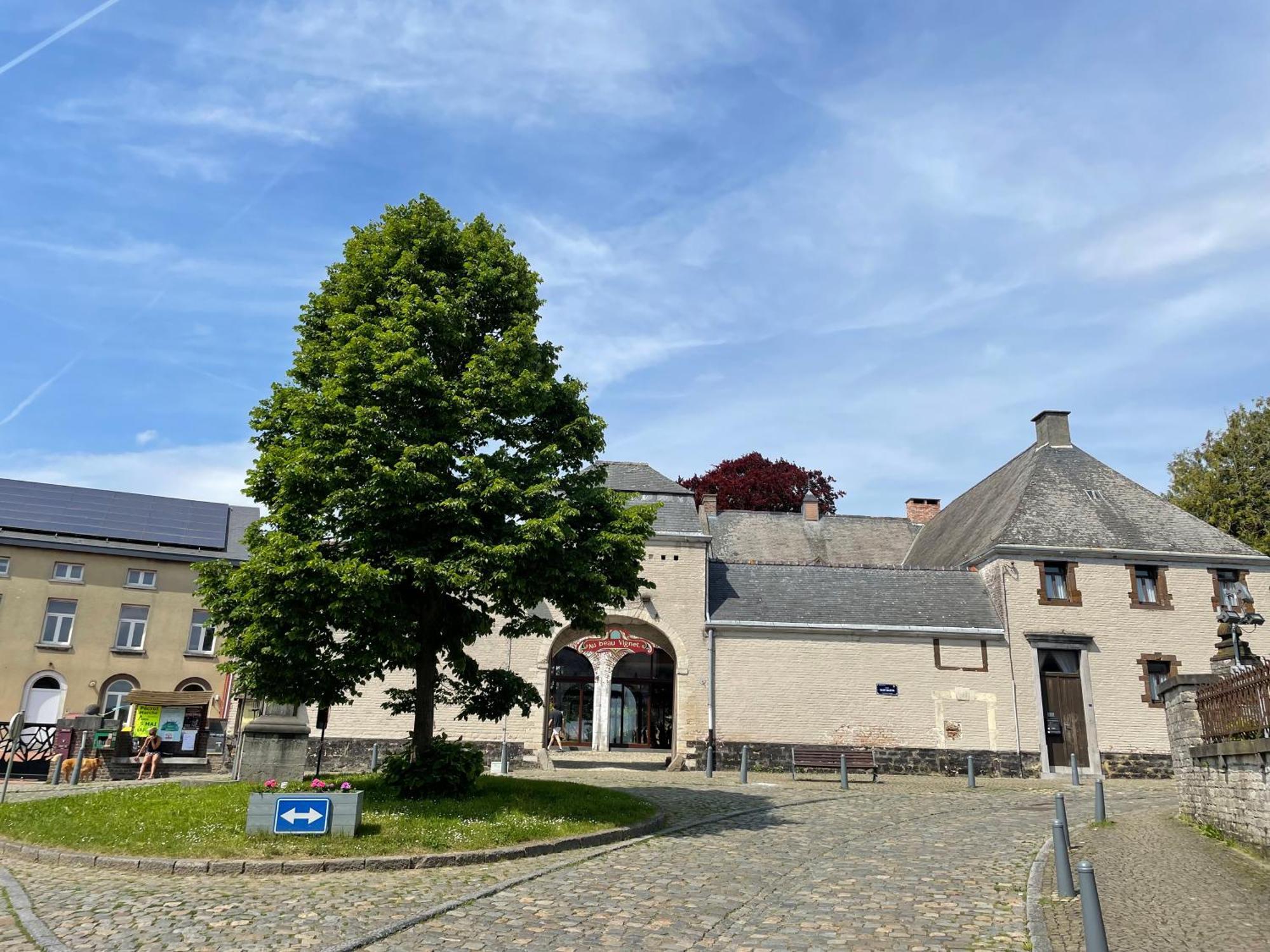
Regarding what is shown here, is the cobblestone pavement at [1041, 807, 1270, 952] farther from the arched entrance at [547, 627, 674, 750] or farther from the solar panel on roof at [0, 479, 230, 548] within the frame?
the solar panel on roof at [0, 479, 230, 548]

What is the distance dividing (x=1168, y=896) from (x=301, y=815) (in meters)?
9.48

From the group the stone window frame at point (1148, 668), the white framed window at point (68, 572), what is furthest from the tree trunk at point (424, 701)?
the white framed window at point (68, 572)

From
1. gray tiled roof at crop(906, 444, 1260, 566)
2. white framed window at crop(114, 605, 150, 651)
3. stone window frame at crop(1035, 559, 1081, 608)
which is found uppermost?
gray tiled roof at crop(906, 444, 1260, 566)

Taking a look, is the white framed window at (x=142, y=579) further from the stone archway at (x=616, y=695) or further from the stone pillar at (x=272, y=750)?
the stone pillar at (x=272, y=750)

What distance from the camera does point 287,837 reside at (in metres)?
10.1

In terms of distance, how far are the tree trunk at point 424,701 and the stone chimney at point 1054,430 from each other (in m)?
25.8

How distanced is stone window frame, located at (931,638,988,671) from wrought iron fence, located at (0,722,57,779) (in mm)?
23429

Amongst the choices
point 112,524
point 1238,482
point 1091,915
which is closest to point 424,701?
point 1091,915

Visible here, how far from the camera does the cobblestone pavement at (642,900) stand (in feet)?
23.1

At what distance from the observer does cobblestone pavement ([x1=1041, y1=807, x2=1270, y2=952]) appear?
717 centimetres

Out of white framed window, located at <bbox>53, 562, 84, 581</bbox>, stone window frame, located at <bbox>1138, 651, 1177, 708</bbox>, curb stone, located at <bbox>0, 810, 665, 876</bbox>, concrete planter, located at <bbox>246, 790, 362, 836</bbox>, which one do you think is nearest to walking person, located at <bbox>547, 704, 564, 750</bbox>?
curb stone, located at <bbox>0, 810, 665, 876</bbox>

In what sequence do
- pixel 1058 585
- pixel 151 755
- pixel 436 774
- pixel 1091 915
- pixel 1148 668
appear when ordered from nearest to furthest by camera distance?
pixel 1091 915 < pixel 436 774 < pixel 151 755 < pixel 1148 668 < pixel 1058 585

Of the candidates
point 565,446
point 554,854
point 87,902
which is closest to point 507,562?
point 565,446

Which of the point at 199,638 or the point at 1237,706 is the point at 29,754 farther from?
the point at 1237,706
